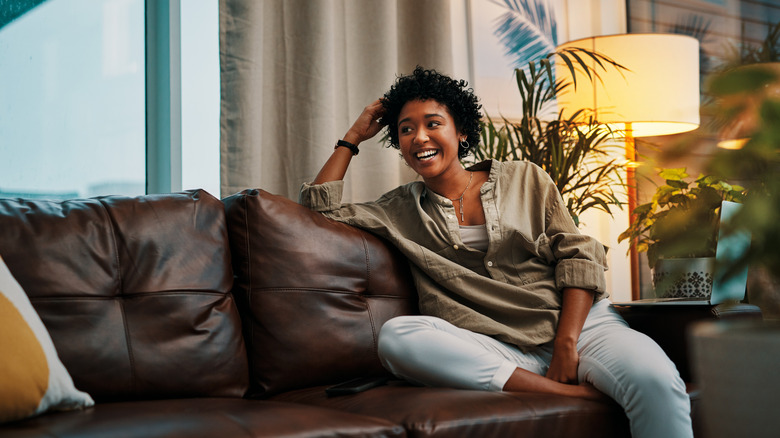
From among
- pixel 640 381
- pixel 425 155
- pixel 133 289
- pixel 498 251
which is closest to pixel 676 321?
pixel 640 381

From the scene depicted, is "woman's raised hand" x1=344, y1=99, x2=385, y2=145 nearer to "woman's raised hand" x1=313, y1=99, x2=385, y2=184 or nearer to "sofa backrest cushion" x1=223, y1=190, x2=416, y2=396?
"woman's raised hand" x1=313, y1=99, x2=385, y2=184

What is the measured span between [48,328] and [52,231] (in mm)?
216

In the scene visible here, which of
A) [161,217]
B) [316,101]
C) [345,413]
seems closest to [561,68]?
[316,101]

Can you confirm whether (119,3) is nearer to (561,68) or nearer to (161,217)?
(161,217)

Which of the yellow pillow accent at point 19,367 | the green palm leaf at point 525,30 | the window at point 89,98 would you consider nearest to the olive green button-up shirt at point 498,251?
the window at point 89,98

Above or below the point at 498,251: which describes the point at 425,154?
above

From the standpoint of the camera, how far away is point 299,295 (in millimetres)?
1832

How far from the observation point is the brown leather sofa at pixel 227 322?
1345mm

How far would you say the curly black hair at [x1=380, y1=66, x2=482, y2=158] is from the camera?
2209mm

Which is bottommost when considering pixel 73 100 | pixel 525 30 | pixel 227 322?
pixel 227 322

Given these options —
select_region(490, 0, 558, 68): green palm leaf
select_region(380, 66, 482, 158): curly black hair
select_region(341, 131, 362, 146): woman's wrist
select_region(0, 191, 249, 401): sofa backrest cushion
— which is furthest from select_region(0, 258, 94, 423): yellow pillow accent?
select_region(490, 0, 558, 68): green palm leaf

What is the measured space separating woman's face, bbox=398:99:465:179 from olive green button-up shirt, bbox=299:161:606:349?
0.09 metres

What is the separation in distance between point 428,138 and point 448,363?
0.75 meters

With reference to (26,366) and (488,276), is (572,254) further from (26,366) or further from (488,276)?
(26,366)
